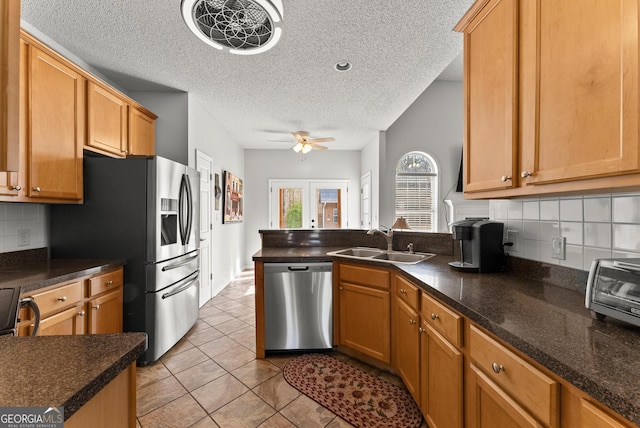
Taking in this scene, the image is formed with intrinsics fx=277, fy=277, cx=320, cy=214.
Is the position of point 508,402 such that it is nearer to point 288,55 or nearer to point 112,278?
point 112,278

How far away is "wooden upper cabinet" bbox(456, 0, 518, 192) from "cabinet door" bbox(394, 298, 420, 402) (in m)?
0.84

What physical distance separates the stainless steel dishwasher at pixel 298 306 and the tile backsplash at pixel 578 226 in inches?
54.5

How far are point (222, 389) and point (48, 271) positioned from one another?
54.4 inches

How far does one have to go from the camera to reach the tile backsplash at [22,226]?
1937 mm

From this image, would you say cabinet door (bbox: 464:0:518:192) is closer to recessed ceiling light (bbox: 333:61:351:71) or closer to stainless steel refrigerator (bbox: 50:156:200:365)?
recessed ceiling light (bbox: 333:61:351:71)

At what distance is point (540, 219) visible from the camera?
150 cm

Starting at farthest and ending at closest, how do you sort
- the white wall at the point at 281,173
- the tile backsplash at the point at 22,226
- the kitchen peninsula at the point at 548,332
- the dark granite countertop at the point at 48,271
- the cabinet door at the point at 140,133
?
the white wall at the point at 281,173 < the cabinet door at the point at 140,133 < the tile backsplash at the point at 22,226 < the dark granite countertop at the point at 48,271 < the kitchen peninsula at the point at 548,332

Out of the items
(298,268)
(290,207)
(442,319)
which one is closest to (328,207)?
(290,207)

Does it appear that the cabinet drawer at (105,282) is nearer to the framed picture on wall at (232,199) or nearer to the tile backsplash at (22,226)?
the tile backsplash at (22,226)

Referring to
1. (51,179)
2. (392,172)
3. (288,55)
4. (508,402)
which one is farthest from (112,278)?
(392,172)

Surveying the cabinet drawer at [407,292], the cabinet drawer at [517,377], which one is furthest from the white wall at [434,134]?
the cabinet drawer at [517,377]

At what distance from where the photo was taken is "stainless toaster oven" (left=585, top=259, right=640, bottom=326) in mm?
816

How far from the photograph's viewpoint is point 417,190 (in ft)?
15.8

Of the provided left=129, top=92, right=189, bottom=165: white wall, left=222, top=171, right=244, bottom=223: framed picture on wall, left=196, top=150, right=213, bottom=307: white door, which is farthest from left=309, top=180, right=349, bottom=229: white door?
left=129, top=92, right=189, bottom=165: white wall
